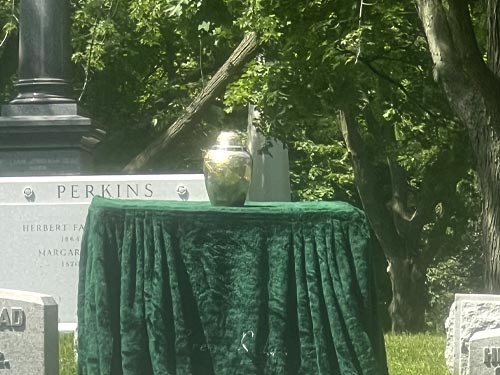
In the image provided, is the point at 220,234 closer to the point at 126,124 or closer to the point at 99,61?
the point at 99,61

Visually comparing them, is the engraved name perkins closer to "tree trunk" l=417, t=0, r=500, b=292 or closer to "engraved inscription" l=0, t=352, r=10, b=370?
"tree trunk" l=417, t=0, r=500, b=292

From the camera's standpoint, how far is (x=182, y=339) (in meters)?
7.22

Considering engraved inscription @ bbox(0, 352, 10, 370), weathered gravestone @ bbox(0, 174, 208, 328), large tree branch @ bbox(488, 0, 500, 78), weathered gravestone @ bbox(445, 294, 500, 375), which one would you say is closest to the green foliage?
weathered gravestone @ bbox(0, 174, 208, 328)

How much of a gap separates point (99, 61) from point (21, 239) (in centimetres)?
1157

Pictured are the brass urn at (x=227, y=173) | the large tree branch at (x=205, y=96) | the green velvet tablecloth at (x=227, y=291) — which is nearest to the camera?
the green velvet tablecloth at (x=227, y=291)

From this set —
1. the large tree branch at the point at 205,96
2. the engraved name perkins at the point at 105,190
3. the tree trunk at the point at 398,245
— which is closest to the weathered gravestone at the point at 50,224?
the engraved name perkins at the point at 105,190

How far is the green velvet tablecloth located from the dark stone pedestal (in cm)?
649

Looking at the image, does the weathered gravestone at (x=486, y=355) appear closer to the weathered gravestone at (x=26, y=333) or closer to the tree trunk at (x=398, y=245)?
the weathered gravestone at (x=26, y=333)

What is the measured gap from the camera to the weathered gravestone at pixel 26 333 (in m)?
7.20

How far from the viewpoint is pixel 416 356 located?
12.1 metres

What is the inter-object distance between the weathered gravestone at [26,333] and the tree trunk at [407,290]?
2083cm

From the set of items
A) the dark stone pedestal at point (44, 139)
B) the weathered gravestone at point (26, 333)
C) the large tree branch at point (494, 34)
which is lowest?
the weathered gravestone at point (26, 333)

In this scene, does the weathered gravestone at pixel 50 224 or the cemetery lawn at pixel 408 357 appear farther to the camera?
the weathered gravestone at pixel 50 224

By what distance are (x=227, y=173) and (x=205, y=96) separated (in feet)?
51.8
